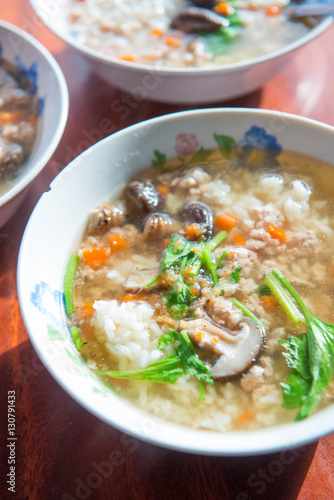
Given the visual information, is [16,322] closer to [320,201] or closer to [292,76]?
[320,201]

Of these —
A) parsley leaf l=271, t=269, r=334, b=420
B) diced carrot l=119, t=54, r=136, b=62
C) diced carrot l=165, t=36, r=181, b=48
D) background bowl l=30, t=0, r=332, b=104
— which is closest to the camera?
parsley leaf l=271, t=269, r=334, b=420

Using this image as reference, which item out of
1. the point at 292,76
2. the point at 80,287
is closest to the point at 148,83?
the point at 292,76

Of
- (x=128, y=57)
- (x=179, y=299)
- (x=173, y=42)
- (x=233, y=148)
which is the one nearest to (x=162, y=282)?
(x=179, y=299)

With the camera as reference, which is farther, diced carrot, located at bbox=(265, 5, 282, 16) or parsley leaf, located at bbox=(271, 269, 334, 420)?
diced carrot, located at bbox=(265, 5, 282, 16)

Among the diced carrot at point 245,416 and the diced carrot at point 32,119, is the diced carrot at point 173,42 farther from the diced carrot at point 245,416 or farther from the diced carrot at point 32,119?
the diced carrot at point 245,416

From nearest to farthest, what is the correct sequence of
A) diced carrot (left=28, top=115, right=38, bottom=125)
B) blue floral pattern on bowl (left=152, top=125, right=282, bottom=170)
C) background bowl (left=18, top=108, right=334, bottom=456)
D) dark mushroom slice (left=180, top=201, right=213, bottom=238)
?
background bowl (left=18, top=108, right=334, bottom=456), dark mushroom slice (left=180, top=201, right=213, bottom=238), blue floral pattern on bowl (left=152, top=125, right=282, bottom=170), diced carrot (left=28, top=115, right=38, bottom=125)

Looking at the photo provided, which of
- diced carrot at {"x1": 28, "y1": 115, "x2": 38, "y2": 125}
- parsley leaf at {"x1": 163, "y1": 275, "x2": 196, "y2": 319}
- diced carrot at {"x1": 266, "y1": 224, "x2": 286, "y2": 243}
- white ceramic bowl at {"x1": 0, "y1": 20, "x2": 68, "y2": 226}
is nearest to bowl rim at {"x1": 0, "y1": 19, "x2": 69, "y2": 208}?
white ceramic bowl at {"x1": 0, "y1": 20, "x2": 68, "y2": 226}

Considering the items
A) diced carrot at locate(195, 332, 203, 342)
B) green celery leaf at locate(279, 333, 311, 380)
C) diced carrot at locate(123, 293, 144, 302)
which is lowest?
diced carrot at locate(123, 293, 144, 302)

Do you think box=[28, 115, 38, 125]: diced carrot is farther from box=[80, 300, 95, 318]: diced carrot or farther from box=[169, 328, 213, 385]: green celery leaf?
box=[169, 328, 213, 385]: green celery leaf
